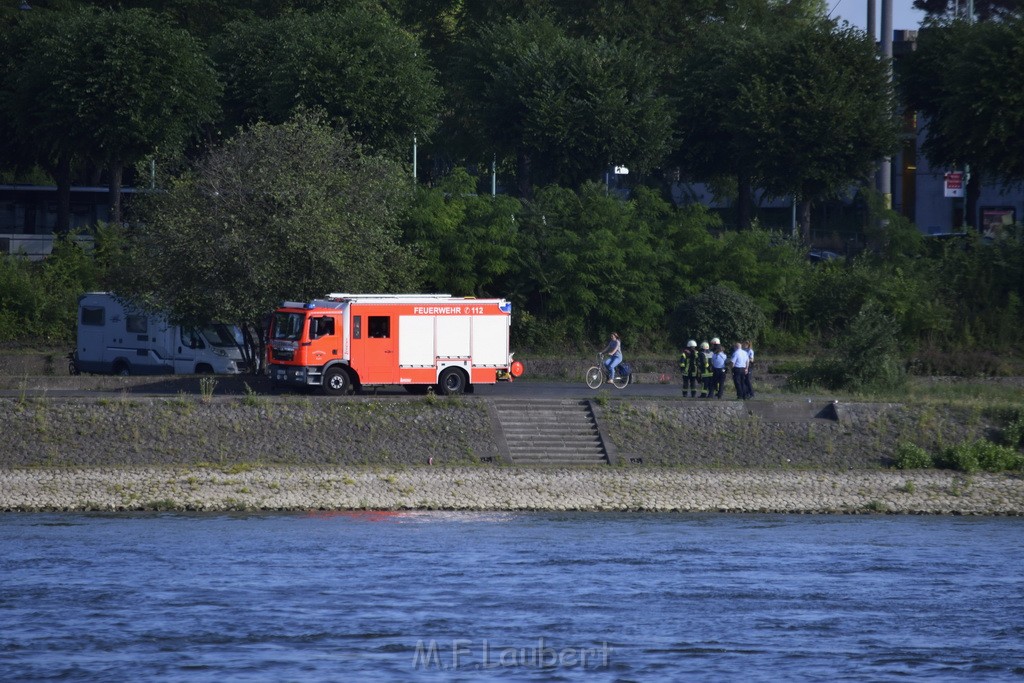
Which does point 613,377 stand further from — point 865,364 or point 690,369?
point 865,364

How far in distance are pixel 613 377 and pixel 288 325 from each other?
8873 mm

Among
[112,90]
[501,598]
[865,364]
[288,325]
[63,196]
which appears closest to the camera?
[501,598]

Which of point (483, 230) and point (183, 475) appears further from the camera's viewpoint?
point (483, 230)

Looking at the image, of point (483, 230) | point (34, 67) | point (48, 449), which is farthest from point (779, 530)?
point (34, 67)

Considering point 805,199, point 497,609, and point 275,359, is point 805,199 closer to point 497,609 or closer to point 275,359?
point 275,359

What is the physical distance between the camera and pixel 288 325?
36.8 m

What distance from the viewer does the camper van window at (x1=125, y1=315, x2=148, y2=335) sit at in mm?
42844

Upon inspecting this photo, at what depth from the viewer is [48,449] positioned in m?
33.0

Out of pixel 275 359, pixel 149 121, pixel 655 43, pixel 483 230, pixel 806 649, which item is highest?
pixel 655 43

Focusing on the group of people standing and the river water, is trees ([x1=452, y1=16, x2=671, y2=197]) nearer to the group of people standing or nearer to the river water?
the group of people standing

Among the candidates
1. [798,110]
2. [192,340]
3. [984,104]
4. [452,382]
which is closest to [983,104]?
[984,104]

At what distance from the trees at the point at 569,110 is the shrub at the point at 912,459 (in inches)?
836

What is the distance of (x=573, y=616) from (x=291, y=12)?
47.6m

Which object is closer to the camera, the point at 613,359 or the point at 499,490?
the point at 499,490
